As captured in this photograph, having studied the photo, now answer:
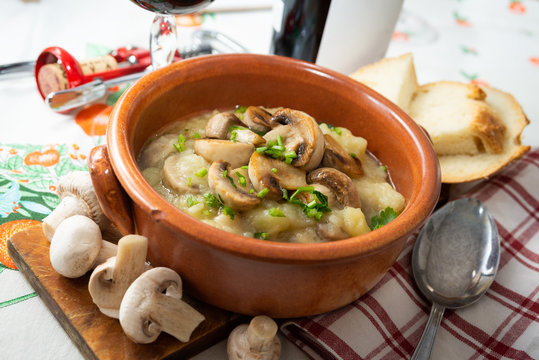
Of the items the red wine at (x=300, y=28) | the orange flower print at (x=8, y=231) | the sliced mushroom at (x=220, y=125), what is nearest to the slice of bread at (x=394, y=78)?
the red wine at (x=300, y=28)

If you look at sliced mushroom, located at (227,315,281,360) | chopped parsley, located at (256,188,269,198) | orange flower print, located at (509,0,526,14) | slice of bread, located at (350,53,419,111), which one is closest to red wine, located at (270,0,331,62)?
slice of bread, located at (350,53,419,111)

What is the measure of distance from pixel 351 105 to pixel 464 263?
75cm

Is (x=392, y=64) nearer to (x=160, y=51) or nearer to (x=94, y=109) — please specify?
(x=160, y=51)

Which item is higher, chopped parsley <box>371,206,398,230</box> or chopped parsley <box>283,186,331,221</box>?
chopped parsley <box>283,186,331,221</box>

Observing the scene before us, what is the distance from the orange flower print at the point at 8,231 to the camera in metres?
1.64

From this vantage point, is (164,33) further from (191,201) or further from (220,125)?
(191,201)

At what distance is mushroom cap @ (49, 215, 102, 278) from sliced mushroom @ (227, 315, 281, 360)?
48 centimetres

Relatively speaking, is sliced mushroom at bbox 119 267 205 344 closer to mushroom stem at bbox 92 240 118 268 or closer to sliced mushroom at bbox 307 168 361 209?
mushroom stem at bbox 92 240 118 268

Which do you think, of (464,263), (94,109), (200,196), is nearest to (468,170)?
(464,263)

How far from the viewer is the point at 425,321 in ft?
5.43

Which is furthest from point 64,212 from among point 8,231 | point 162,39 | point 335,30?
point 335,30

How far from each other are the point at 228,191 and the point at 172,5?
2.81 feet

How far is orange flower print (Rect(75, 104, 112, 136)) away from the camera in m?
2.25

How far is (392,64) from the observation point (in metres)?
2.56
